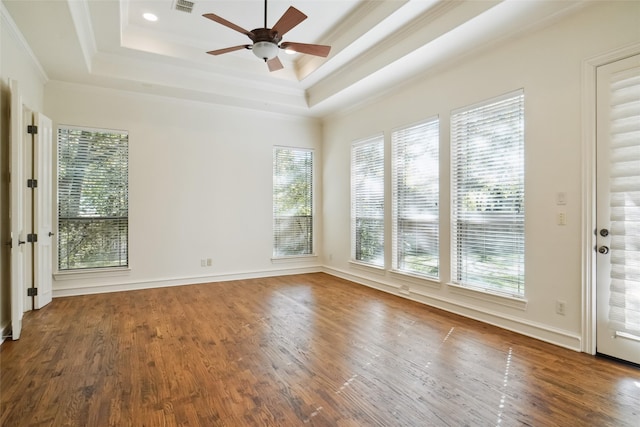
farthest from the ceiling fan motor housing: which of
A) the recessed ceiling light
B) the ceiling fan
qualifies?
the recessed ceiling light

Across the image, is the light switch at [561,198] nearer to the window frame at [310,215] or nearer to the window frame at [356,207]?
the window frame at [356,207]

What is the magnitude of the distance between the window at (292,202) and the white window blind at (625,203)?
4.92m

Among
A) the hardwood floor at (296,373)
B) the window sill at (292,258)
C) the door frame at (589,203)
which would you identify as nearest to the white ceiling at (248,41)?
the door frame at (589,203)

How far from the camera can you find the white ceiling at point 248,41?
328 centimetres

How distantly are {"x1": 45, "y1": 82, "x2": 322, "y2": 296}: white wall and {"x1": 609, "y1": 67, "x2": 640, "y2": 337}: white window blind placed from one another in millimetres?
4955

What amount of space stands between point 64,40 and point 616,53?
538 cm

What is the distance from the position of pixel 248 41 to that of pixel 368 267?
394 centimetres

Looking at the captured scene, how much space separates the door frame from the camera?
2.90m

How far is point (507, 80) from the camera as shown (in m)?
3.56

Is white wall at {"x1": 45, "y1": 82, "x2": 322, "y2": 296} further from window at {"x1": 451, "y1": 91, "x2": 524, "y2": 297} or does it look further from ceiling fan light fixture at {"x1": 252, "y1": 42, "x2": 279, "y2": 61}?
window at {"x1": 451, "y1": 91, "x2": 524, "y2": 297}

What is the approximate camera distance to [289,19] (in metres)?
2.88

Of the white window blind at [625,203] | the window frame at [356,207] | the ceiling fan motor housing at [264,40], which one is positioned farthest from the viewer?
the window frame at [356,207]

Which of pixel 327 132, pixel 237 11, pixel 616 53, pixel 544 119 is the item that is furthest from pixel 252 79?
pixel 616 53

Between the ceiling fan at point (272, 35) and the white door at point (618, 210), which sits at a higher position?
the ceiling fan at point (272, 35)
